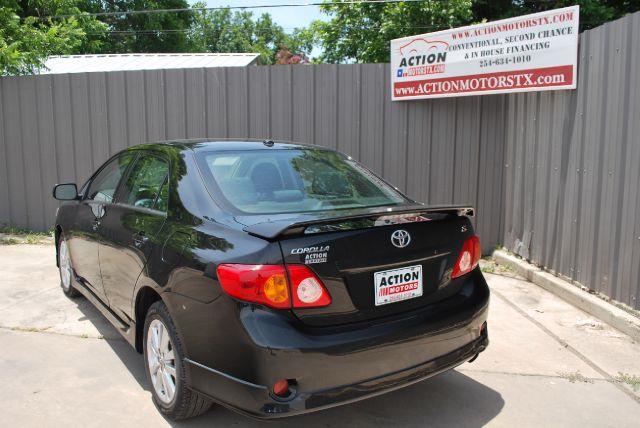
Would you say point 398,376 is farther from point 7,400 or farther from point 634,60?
point 634,60

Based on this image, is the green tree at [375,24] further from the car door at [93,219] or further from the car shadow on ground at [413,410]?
the car shadow on ground at [413,410]

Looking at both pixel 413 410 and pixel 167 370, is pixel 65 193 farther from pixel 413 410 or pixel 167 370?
pixel 413 410

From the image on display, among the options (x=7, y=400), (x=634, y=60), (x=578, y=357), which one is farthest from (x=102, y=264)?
(x=634, y=60)

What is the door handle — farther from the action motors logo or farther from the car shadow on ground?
the action motors logo

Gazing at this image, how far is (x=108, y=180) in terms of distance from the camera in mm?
4559

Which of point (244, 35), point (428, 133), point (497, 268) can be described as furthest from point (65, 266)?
point (244, 35)

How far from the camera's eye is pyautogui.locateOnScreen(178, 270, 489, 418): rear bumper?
8.18ft

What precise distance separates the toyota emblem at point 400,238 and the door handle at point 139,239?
1.51 m

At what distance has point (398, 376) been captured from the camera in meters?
2.77

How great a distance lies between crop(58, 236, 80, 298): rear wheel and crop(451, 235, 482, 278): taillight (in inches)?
142

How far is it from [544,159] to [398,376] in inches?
167

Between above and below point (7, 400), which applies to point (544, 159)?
above

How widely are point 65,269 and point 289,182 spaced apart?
3.09m

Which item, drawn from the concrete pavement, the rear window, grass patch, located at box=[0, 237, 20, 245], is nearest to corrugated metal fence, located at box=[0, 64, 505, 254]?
grass patch, located at box=[0, 237, 20, 245]
